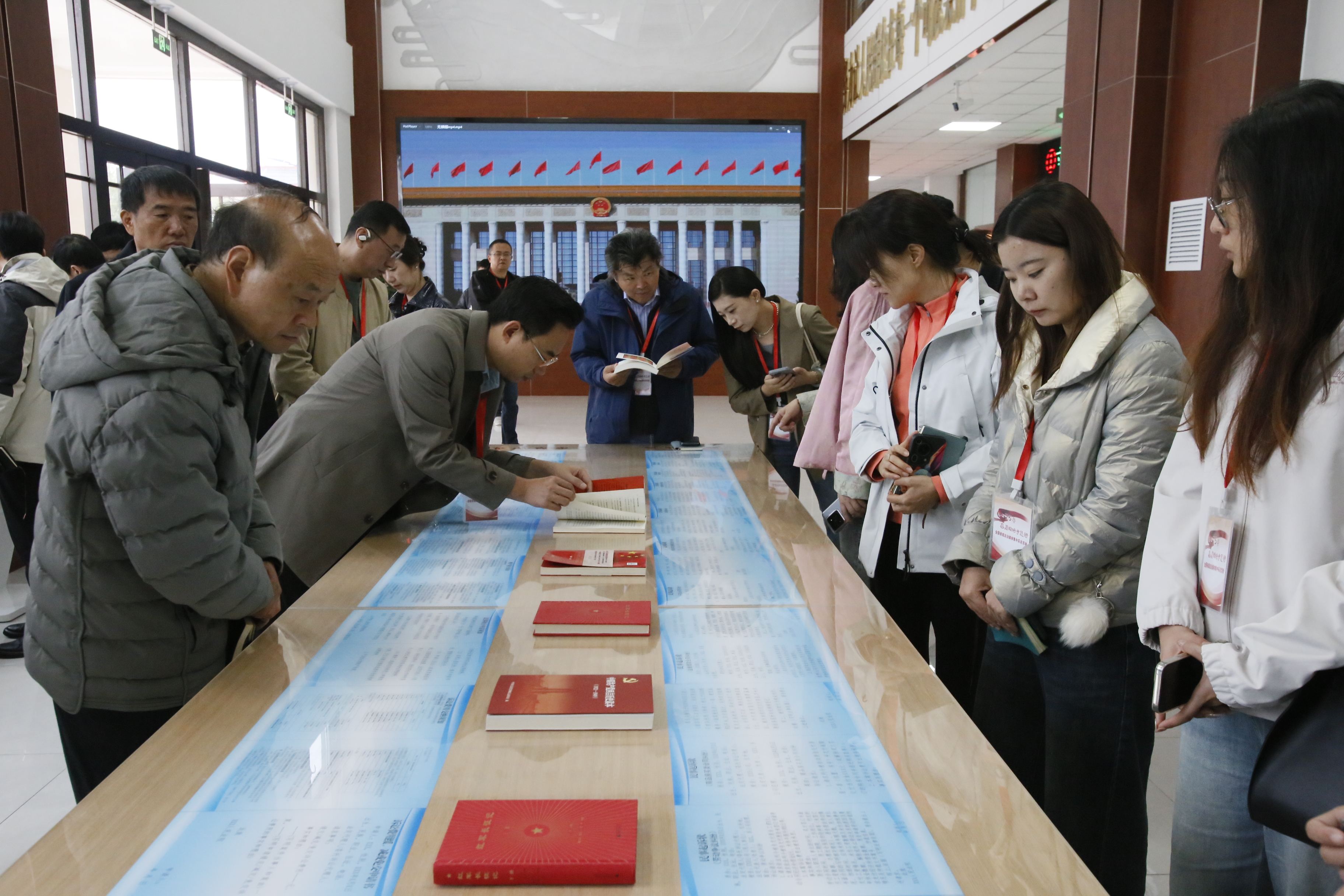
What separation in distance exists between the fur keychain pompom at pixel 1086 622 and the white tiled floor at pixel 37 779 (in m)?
0.63

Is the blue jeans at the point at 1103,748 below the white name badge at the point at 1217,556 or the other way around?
below

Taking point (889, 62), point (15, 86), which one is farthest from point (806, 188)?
point (15, 86)

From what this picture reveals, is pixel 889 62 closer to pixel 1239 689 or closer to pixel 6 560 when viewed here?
pixel 6 560

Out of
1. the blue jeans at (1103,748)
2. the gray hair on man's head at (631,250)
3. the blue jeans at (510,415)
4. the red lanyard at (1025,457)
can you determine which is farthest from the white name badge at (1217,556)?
the blue jeans at (510,415)

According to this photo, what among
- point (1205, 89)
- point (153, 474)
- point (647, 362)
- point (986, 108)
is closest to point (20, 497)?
point (647, 362)

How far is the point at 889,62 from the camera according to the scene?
7836mm

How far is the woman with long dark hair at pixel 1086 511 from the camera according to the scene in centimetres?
155

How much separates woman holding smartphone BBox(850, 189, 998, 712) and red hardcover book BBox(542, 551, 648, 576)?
0.65 meters

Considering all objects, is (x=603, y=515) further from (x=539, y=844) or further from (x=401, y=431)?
(x=539, y=844)

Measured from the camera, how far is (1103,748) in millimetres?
1614

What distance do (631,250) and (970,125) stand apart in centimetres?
714

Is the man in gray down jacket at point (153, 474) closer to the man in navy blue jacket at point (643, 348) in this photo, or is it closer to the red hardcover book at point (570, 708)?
the red hardcover book at point (570, 708)

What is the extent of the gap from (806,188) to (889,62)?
1898mm

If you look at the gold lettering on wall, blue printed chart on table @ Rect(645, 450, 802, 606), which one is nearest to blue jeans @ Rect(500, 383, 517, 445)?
blue printed chart on table @ Rect(645, 450, 802, 606)
